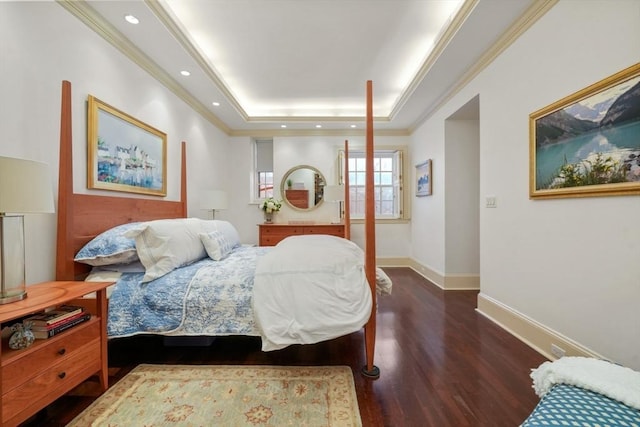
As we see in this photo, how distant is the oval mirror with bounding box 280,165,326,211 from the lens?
4.96 m

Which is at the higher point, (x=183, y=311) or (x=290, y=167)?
(x=290, y=167)

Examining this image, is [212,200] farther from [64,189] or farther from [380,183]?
[380,183]

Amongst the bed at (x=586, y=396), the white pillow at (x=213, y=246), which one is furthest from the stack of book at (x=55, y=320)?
the bed at (x=586, y=396)

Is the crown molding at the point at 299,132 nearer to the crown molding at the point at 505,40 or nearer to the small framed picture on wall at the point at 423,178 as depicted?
the small framed picture on wall at the point at 423,178

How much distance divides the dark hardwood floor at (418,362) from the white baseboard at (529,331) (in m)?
0.07

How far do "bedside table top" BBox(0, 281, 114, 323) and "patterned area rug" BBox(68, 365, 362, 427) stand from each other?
0.64 metres

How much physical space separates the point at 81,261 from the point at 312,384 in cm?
179

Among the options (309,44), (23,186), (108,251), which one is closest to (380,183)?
(309,44)

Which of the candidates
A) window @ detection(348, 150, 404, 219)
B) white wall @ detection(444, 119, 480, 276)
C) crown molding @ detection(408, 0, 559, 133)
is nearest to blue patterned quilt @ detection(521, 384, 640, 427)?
crown molding @ detection(408, 0, 559, 133)

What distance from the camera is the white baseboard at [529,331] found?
1.77m

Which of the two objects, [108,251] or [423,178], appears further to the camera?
[423,178]

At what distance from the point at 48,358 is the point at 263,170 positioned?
410 centimetres

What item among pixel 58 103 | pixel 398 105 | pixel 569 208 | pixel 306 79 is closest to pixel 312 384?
pixel 569 208

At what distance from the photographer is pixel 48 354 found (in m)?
1.28
